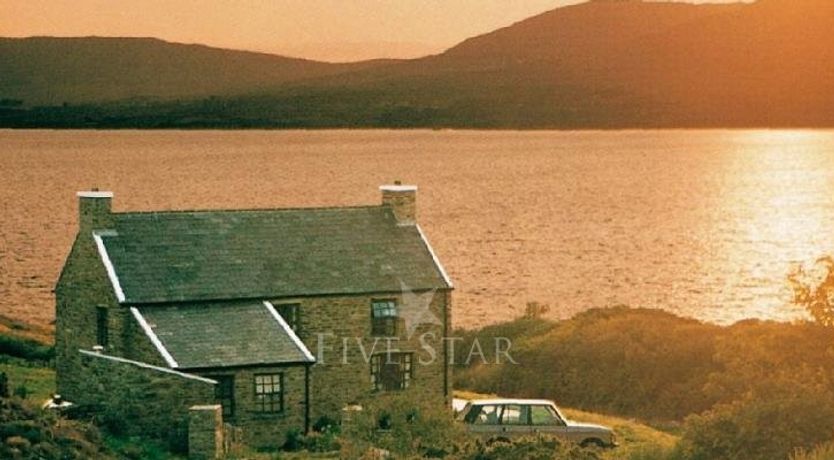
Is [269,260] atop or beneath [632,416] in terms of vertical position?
atop

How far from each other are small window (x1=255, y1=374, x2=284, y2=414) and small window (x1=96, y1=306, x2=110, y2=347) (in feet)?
17.5

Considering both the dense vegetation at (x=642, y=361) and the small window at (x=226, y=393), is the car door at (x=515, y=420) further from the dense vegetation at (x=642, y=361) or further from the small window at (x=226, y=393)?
the small window at (x=226, y=393)

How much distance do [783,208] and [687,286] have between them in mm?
78672

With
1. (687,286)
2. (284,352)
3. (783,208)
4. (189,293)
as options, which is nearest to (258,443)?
(284,352)

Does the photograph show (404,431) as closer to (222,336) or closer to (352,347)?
(222,336)

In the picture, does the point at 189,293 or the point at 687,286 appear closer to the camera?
the point at 189,293

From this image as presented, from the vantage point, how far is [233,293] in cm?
4550

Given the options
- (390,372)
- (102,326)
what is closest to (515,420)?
(390,372)

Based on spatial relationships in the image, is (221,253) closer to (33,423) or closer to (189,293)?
(189,293)

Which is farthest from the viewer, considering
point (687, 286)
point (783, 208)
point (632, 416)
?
point (783, 208)

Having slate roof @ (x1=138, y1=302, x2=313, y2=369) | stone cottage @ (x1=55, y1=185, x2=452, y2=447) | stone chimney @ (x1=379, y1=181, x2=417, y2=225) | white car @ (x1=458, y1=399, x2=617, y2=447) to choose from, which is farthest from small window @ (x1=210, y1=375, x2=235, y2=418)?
stone chimney @ (x1=379, y1=181, x2=417, y2=225)

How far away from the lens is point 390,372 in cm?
4684

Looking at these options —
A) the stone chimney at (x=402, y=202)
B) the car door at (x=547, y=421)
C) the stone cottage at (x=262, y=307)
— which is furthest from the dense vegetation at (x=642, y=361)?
the stone chimney at (x=402, y=202)

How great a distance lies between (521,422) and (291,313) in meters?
11.1
